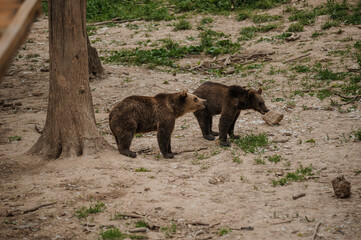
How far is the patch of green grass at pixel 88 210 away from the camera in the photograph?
210 inches

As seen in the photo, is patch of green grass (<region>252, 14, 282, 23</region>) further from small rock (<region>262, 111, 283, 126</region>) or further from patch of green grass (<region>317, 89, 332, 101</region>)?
small rock (<region>262, 111, 283, 126</region>)

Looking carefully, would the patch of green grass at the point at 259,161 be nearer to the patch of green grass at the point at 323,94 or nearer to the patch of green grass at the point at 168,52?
the patch of green grass at the point at 323,94

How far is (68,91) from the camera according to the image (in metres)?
7.32

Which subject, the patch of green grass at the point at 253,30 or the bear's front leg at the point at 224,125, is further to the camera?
the patch of green grass at the point at 253,30

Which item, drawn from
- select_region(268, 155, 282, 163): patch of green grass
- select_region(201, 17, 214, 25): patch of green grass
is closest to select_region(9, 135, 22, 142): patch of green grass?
select_region(268, 155, 282, 163): patch of green grass

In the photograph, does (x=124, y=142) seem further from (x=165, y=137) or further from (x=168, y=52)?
(x=168, y=52)

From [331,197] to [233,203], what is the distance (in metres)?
1.35

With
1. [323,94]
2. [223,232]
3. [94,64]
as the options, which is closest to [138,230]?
[223,232]

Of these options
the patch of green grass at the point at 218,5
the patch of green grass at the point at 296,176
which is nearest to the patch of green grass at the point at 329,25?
the patch of green grass at the point at 218,5

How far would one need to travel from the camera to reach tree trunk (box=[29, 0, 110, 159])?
7234mm

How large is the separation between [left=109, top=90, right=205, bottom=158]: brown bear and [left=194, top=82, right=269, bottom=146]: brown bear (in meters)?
0.31

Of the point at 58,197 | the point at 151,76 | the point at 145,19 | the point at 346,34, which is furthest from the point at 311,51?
the point at 58,197

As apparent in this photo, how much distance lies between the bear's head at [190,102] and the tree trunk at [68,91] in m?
2.23

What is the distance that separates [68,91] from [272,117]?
183 inches
